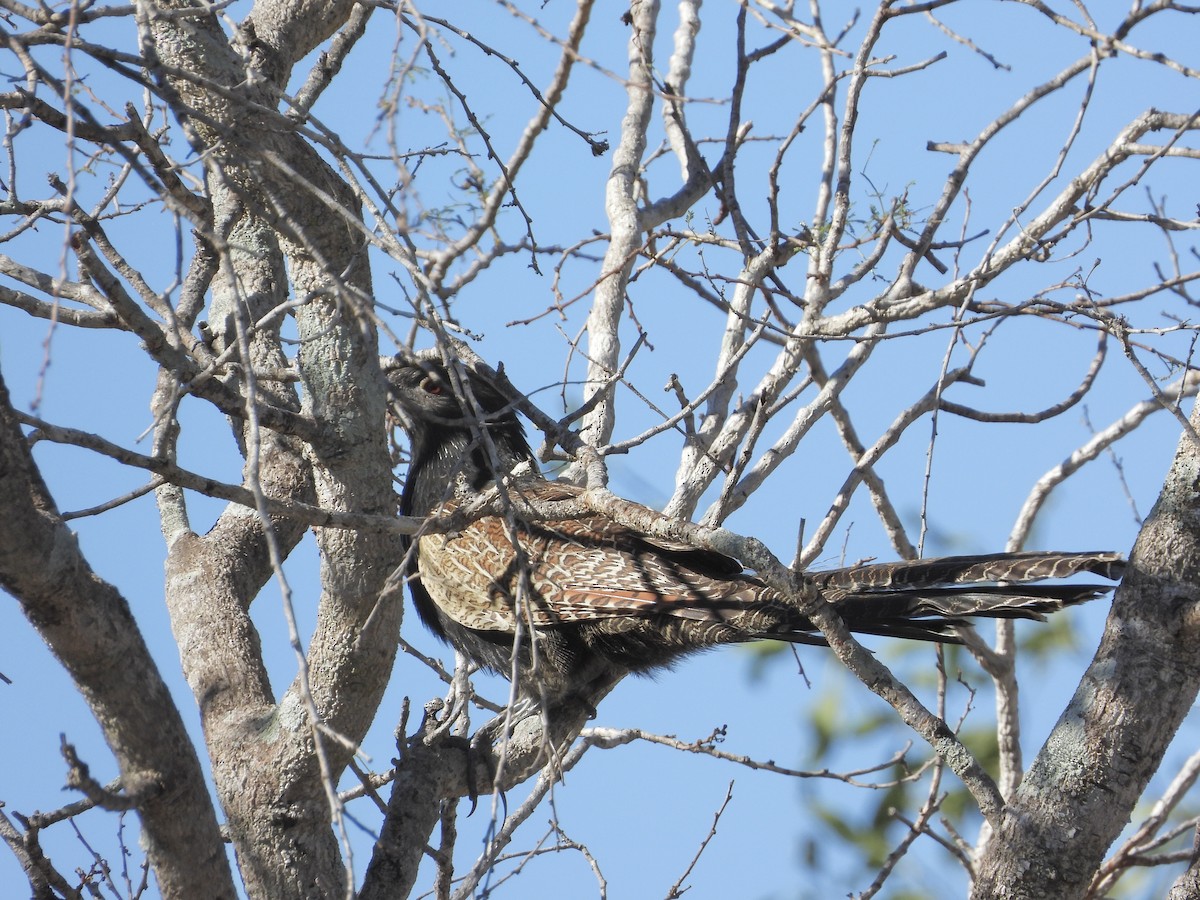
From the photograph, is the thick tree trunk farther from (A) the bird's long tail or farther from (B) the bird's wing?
(B) the bird's wing

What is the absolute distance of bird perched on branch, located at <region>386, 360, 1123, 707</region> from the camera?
9.76 ft

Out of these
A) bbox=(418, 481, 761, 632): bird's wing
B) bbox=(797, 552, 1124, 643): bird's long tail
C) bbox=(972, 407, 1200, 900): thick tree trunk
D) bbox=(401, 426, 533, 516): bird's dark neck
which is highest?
bbox=(401, 426, 533, 516): bird's dark neck

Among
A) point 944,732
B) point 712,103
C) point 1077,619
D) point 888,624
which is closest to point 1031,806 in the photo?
point 944,732

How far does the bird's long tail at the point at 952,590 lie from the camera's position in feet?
9.11

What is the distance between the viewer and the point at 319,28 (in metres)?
3.67

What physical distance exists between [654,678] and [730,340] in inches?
49.6

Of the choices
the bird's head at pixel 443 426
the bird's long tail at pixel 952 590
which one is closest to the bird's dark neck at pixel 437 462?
the bird's head at pixel 443 426

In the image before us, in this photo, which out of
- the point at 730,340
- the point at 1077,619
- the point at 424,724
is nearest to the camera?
the point at 424,724

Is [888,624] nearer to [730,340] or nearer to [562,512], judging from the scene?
[562,512]

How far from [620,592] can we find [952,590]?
117cm

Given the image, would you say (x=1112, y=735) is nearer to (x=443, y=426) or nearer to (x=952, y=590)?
(x=952, y=590)

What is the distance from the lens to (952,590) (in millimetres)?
3023

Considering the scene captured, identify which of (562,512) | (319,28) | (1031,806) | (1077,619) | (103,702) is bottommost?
(1031,806)

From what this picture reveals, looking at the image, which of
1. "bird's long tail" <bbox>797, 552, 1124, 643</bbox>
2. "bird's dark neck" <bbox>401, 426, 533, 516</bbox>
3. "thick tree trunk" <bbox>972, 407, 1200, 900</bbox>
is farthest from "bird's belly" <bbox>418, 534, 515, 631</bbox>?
"thick tree trunk" <bbox>972, 407, 1200, 900</bbox>
